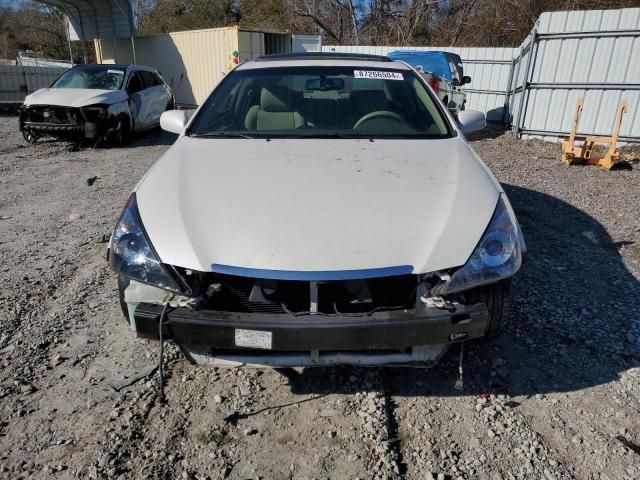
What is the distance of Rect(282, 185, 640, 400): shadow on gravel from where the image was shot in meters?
2.46

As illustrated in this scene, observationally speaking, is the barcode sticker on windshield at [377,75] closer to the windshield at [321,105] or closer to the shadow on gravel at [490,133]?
the windshield at [321,105]

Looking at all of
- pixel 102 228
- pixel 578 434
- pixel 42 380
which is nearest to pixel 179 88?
pixel 102 228

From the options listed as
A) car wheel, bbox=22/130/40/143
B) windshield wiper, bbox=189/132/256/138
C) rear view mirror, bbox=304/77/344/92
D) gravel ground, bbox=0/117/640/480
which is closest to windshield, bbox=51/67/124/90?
car wheel, bbox=22/130/40/143

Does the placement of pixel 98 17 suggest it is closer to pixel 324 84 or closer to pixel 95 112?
pixel 95 112

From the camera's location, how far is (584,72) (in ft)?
Answer: 30.7

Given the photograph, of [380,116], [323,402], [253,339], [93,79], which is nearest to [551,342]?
[323,402]

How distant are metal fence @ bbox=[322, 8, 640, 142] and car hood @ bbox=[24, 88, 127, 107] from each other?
8.47 m

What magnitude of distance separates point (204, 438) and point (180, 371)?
0.52 m

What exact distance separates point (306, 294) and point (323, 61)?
225 centimetres

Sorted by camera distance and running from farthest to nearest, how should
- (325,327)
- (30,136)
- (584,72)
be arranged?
(584,72) → (30,136) → (325,327)

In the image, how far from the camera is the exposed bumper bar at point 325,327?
1881 mm

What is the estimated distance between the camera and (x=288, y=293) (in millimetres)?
2047

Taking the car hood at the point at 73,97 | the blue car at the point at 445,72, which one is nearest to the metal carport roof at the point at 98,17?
the car hood at the point at 73,97

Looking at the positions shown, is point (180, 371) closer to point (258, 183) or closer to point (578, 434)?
point (258, 183)
